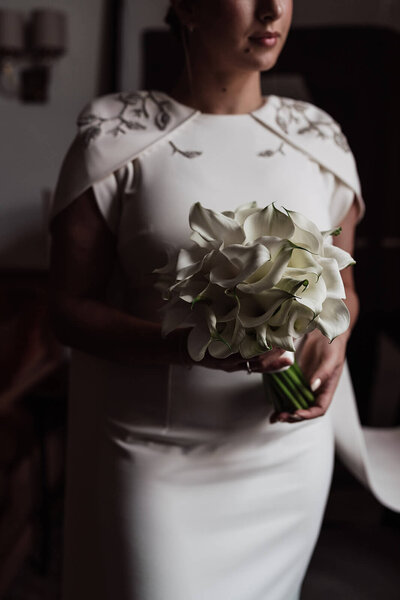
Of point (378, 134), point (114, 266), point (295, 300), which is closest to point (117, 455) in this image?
point (114, 266)

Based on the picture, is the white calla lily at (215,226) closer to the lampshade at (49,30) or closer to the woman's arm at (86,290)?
the woman's arm at (86,290)

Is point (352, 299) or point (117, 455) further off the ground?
point (352, 299)

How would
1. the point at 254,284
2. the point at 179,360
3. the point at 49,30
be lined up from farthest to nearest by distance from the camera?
1. the point at 49,30
2. the point at 179,360
3. the point at 254,284

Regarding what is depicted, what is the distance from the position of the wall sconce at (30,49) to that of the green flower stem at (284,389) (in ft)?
8.72

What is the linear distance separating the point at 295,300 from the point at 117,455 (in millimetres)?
575

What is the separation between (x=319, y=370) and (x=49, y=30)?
8.70 ft

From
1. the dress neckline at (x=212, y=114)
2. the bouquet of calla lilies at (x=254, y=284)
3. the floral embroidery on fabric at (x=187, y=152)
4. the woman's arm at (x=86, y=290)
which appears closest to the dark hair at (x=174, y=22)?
the dress neckline at (x=212, y=114)

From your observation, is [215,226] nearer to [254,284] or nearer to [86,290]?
[254,284]

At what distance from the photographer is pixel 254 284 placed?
90 centimetres

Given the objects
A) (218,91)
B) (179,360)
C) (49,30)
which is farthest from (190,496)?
(49,30)

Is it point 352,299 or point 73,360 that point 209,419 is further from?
point 352,299

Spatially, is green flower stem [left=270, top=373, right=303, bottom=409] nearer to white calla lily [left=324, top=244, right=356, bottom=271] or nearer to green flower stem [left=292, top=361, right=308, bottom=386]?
green flower stem [left=292, top=361, right=308, bottom=386]

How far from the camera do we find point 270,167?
133cm

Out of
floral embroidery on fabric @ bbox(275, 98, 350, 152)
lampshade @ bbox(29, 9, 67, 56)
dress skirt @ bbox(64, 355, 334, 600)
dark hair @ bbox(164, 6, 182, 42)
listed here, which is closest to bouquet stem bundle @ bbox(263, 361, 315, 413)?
dress skirt @ bbox(64, 355, 334, 600)
